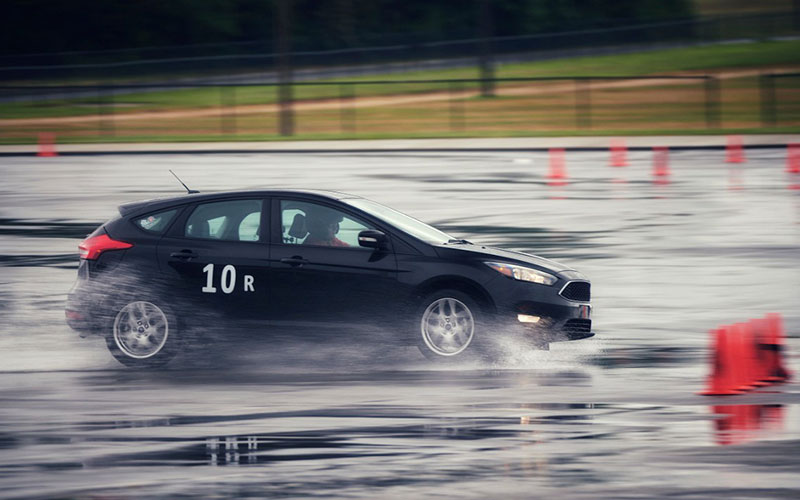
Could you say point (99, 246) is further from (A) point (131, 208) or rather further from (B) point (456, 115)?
(B) point (456, 115)

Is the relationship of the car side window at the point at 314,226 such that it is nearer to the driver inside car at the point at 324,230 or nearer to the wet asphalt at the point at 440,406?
the driver inside car at the point at 324,230

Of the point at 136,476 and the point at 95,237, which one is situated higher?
the point at 95,237

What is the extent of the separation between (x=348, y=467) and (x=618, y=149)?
25.5 metres

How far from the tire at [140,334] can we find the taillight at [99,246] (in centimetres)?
53

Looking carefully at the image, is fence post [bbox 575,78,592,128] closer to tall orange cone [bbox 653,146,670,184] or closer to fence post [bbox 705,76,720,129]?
fence post [bbox 705,76,720,129]

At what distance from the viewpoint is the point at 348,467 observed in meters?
7.71

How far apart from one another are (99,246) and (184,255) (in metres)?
0.76

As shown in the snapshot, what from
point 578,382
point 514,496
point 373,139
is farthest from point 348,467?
point 373,139

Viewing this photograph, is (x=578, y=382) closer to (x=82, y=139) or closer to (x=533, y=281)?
(x=533, y=281)

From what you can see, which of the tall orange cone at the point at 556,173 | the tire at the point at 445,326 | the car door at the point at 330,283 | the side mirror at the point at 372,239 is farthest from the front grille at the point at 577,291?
the tall orange cone at the point at 556,173

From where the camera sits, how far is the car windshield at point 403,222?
11438 mm

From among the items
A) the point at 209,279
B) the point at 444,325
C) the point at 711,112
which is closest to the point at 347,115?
the point at 711,112

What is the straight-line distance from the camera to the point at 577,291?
11438 millimetres

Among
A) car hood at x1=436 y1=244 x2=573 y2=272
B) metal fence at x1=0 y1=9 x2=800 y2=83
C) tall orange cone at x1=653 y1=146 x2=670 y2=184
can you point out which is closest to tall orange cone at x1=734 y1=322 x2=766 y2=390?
car hood at x1=436 y1=244 x2=573 y2=272
